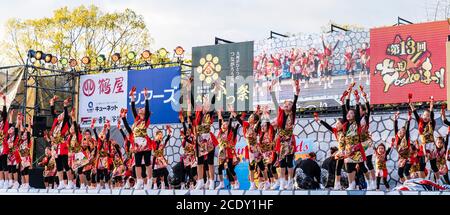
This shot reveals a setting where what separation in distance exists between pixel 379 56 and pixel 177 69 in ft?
15.4

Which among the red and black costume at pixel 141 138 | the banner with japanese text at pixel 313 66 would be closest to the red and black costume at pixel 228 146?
the red and black costume at pixel 141 138

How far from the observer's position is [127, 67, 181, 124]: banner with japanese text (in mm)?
18781

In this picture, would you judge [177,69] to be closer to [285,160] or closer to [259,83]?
[259,83]

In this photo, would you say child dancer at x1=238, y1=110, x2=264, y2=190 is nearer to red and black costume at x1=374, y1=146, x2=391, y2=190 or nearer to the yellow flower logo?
red and black costume at x1=374, y1=146, x2=391, y2=190

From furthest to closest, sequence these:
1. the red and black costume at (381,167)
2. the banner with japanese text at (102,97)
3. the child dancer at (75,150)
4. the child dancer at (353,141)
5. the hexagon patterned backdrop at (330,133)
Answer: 1. the banner with japanese text at (102,97)
2. the child dancer at (75,150)
3. the hexagon patterned backdrop at (330,133)
4. the red and black costume at (381,167)
5. the child dancer at (353,141)

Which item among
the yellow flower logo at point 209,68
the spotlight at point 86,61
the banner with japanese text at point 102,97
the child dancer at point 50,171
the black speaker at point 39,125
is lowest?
the child dancer at point 50,171

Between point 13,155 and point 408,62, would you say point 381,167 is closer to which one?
point 408,62

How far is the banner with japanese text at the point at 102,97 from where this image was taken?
19641 mm

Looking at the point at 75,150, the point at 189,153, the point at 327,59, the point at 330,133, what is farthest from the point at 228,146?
A: the point at 327,59

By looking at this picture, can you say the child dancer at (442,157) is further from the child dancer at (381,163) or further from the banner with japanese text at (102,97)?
the banner with japanese text at (102,97)

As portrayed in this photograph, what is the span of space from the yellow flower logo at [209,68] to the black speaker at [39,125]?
4059 millimetres

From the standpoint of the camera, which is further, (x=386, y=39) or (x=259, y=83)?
(x=259, y=83)
